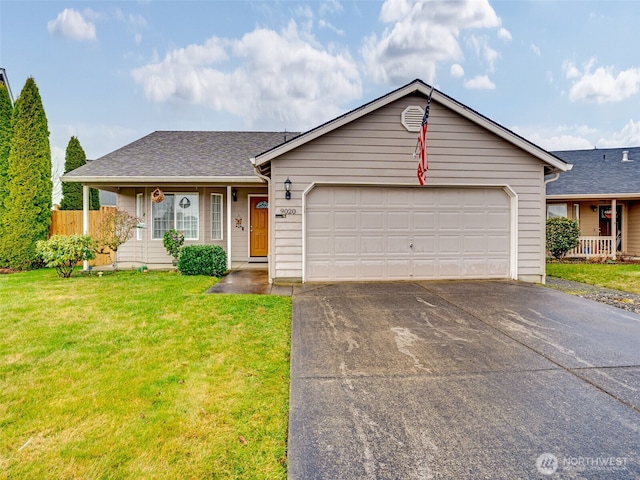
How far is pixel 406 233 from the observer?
828 cm

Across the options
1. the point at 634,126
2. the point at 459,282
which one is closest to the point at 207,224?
the point at 459,282

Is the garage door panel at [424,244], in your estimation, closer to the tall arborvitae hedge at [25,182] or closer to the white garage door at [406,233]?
the white garage door at [406,233]

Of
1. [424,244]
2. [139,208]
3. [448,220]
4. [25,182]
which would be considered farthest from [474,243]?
[25,182]

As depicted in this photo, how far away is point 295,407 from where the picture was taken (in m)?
2.67

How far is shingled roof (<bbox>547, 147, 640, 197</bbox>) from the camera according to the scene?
44.1 ft

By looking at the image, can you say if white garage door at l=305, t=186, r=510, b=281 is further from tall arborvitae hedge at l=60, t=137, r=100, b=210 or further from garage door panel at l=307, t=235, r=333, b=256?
tall arborvitae hedge at l=60, t=137, r=100, b=210

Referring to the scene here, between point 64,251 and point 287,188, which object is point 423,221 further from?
point 64,251

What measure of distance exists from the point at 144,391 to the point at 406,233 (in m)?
6.64

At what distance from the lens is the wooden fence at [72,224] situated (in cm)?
1197

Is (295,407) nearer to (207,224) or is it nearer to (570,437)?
(570,437)

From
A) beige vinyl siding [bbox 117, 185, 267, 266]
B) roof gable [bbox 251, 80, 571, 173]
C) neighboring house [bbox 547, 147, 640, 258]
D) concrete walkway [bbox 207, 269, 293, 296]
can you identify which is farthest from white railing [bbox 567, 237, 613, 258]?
beige vinyl siding [bbox 117, 185, 267, 266]

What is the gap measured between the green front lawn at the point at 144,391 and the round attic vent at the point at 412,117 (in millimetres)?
5164

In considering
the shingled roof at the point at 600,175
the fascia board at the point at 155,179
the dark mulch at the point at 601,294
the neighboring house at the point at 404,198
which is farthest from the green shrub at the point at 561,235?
the fascia board at the point at 155,179

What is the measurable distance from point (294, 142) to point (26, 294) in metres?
6.23
